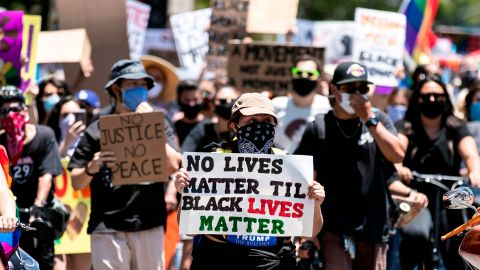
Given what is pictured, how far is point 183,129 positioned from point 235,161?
5.74 meters

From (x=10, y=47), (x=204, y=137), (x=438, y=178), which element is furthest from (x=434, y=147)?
(x=10, y=47)

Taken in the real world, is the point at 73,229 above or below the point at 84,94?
below

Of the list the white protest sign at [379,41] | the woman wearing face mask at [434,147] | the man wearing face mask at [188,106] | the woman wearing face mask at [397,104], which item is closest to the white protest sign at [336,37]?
the woman wearing face mask at [397,104]

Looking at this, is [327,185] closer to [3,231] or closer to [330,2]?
[3,231]

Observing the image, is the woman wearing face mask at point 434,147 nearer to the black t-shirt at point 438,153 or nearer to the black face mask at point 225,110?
the black t-shirt at point 438,153

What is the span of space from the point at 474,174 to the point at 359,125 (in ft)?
3.97

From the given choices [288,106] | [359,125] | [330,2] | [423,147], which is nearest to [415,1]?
[288,106]

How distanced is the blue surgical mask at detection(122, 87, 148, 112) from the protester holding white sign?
7.24 feet

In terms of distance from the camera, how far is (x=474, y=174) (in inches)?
363

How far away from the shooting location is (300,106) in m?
10.9

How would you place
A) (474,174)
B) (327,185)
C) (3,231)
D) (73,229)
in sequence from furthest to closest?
(73,229)
(474,174)
(327,185)
(3,231)

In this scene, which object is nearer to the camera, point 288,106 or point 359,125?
point 359,125

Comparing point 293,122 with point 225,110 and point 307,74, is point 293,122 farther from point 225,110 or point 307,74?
point 225,110

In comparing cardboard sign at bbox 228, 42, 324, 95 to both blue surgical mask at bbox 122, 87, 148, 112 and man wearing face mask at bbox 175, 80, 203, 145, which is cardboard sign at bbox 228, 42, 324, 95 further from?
blue surgical mask at bbox 122, 87, 148, 112
